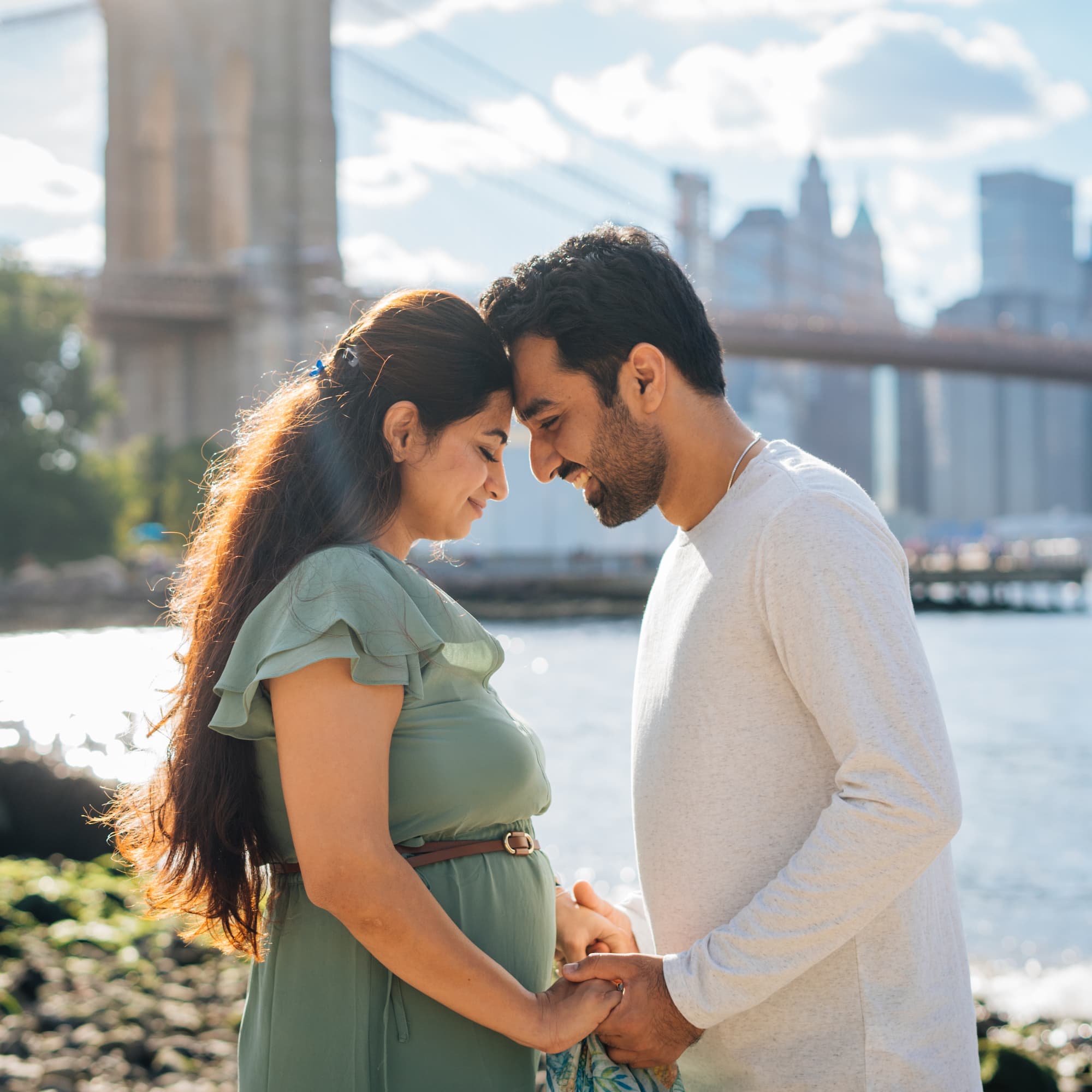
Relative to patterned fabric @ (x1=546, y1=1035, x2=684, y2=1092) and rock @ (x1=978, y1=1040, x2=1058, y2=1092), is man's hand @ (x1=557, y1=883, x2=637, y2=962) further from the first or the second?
rock @ (x1=978, y1=1040, x2=1058, y2=1092)

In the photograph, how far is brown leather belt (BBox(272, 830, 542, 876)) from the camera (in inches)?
54.2

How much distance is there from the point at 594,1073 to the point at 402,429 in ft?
2.41

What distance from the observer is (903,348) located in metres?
26.9

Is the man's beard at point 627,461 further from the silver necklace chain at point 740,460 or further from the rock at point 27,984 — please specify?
the rock at point 27,984

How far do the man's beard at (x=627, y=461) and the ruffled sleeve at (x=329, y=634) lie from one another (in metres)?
0.36

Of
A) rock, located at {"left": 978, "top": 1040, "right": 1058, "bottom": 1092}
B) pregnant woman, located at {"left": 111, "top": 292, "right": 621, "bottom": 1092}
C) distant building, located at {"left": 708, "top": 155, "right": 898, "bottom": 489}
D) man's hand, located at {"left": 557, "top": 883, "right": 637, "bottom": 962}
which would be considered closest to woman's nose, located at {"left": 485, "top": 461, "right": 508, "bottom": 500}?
pregnant woman, located at {"left": 111, "top": 292, "right": 621, "bottom": 1092}

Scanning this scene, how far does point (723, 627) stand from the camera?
1452mm

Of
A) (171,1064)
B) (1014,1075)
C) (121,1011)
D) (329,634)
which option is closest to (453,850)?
(329,634)

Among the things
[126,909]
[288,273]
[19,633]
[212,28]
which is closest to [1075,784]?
[126,909]

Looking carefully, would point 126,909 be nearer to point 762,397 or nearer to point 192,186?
point 192,186

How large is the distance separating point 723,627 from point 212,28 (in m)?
31.4

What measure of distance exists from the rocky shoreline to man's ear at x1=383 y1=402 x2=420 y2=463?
6.17 ft

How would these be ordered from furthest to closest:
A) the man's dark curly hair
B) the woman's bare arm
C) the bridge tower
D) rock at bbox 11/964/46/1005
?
the bridge tower
rock at bbox 11/964/46/1005
the man's dark curly hair
the woman's bare arm

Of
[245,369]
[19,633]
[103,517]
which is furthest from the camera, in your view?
[245,369]
